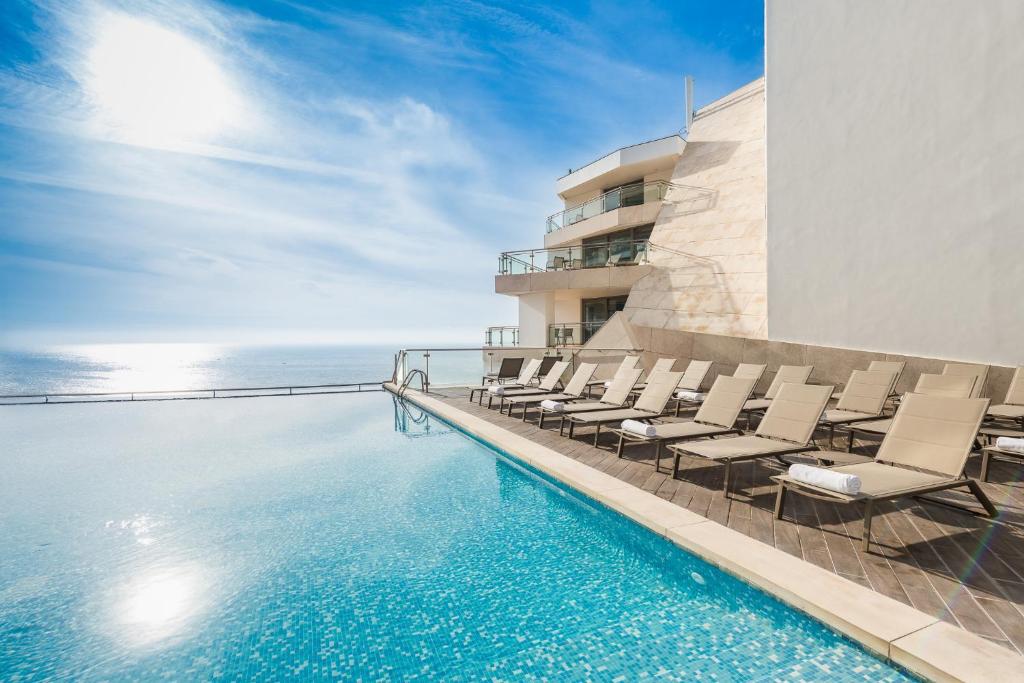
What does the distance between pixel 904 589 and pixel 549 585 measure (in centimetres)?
215

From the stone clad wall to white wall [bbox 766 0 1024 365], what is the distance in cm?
255

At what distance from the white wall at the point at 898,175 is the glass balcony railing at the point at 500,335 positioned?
35.5 ft

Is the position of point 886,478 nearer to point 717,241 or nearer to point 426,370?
point 717,241

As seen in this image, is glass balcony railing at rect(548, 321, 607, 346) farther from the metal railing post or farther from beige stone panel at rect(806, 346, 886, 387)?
beige stone panel at rect(806, 346, 886, 387)

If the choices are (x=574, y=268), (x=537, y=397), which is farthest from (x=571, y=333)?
(x=537, y=397)

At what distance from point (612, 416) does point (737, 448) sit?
2.50 m

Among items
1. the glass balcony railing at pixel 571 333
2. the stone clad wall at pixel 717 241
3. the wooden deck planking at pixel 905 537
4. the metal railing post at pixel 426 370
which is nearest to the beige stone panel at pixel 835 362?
the stone clad wall at pixel 717 241

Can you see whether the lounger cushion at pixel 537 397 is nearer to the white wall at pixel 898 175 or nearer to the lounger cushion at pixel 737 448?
the white wall at pixel 898 175

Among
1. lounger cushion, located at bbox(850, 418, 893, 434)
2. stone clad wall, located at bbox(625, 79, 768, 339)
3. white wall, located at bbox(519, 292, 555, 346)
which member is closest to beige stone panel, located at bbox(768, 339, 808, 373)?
stone clad wall, located at bbox(625, 79, 768, 339)

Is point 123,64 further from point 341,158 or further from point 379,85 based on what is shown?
point 341,158

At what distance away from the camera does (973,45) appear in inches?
244

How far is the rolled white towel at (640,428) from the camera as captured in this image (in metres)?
6.09

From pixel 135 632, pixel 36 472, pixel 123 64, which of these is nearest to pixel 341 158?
pixel 123 64

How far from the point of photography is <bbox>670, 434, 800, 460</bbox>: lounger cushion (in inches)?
195
